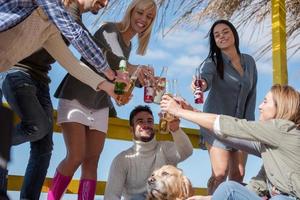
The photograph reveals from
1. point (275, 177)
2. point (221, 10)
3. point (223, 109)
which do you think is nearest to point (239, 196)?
point (275, 177)

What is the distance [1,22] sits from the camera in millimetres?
2166

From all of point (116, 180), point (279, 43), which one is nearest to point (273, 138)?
point (116, 180)

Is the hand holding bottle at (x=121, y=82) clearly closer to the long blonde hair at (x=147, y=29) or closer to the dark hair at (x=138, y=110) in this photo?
the long blonde hair at (x=147, y=29)

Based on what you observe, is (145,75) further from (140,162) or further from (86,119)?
(140,162)

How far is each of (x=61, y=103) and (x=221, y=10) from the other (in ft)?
5.56

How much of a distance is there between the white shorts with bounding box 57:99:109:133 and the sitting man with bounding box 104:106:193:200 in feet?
1.28

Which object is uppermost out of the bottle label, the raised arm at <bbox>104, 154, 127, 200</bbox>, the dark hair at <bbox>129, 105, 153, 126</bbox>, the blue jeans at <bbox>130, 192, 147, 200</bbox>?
the bottle label

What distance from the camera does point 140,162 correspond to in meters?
3.41

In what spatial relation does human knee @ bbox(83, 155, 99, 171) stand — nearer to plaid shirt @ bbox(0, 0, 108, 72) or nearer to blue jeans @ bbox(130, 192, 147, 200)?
blue jeans @ bbox(130, 192, 147, 200)

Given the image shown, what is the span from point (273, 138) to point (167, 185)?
0.99m

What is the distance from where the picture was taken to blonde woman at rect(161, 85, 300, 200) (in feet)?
7.62

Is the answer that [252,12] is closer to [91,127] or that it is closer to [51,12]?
[91,127]

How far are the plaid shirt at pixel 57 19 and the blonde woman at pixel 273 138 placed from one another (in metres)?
0.63

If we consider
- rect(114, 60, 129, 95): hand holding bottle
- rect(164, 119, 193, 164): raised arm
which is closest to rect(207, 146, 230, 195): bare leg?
rect(164, 119, 193, 164): raised arm
